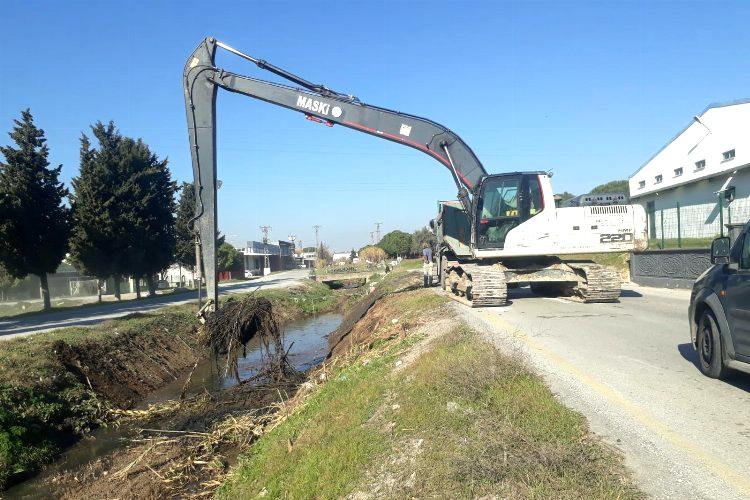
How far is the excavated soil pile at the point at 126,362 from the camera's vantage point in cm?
1149

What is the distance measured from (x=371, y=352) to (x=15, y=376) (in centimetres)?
638

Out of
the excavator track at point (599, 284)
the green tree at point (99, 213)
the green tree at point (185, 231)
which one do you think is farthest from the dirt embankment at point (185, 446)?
the green tree at point (185, 231)

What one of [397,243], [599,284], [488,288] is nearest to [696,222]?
[599,284]

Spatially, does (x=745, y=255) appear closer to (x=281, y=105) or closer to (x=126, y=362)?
(x=281, y=105)

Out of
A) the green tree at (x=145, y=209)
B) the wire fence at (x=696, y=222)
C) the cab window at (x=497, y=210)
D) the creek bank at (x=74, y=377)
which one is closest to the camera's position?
the creek bank at (x=74, y=377)

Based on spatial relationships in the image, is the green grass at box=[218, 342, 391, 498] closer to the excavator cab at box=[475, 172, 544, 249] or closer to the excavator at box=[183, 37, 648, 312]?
the excavator at box=[183, 37, 648, 312]

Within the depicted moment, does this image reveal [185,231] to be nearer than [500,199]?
No

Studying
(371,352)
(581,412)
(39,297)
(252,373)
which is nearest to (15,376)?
(252,373)

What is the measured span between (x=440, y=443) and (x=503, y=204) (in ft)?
31.8

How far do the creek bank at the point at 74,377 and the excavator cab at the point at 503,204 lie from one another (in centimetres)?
841

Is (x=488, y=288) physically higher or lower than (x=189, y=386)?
higher

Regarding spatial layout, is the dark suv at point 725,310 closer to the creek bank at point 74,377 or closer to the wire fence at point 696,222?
the creek bank at point 74,377

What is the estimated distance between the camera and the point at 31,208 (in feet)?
84.1

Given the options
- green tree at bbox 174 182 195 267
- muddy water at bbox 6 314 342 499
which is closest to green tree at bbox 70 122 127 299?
green tree at bbox 174 182 195 267
